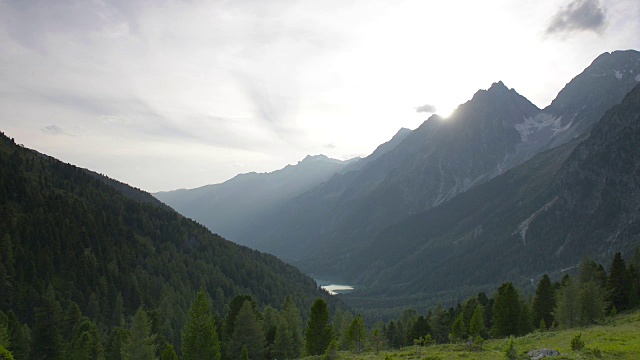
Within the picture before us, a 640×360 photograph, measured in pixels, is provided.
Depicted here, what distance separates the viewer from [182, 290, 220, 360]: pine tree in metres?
54.8

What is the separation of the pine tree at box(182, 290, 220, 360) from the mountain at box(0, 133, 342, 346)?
51.3m

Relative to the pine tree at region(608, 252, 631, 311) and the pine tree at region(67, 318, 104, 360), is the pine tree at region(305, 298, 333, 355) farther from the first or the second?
the pine tree at region(608, 252, 631, 311)

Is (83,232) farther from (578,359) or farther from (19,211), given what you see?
(578,359)

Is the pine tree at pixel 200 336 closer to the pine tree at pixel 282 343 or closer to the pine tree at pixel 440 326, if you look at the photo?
the pine tree at pixel 282 343

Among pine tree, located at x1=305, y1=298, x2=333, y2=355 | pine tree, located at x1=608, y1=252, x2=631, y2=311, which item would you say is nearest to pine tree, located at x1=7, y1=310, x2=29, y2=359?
pine tree, located at x1=305, y1=298, x2=333, y2=355

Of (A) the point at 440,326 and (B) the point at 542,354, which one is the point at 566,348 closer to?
(B) the point at 542,354

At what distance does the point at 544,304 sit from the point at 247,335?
5789 cm

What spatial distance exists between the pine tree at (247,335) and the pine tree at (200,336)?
8.50 metres

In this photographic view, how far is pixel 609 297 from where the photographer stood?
75.4 metres

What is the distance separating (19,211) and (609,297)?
161 m

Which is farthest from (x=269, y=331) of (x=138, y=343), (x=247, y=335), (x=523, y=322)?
(x=523, y=322)

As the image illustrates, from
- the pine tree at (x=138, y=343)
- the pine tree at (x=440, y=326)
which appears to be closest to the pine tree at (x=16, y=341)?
the pine tree at (x=138, y=343)

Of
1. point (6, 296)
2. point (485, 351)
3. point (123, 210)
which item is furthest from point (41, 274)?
point (485, 351)

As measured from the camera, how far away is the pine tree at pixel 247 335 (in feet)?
211
